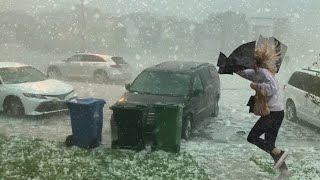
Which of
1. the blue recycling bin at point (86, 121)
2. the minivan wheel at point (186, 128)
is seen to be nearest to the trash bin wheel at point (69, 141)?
the blue recycling bin at point (86, 121)

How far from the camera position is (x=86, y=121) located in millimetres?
8586

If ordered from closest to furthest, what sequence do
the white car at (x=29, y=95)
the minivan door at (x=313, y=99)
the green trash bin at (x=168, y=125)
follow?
the green trash bin at (x=168, y=125) < the minivan door at (x=313, y=99) < the white car at (x=29, y=95)

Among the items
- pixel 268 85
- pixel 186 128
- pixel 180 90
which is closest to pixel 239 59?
pixel 268 85

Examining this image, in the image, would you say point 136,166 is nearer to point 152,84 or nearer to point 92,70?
point 152,84

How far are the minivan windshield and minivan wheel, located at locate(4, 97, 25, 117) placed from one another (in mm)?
3202

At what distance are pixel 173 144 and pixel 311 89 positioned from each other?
16.9 feet

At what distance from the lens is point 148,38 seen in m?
43.5

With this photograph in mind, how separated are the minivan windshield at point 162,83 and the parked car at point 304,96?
3.19m

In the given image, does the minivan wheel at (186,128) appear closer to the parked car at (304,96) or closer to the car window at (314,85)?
the parked car at (304,96)

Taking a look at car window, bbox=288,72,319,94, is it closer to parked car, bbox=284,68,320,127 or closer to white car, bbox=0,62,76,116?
parked car, bbox=284,68,320,127

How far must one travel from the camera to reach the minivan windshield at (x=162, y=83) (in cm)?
1019

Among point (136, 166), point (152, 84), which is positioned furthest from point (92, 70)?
point (136, 166)

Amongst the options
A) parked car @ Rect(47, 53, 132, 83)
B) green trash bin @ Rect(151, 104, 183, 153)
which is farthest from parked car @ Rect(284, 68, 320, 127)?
parked car @ Rect(47, 53, 132, 83)

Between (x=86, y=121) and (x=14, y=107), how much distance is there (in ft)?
12.8
